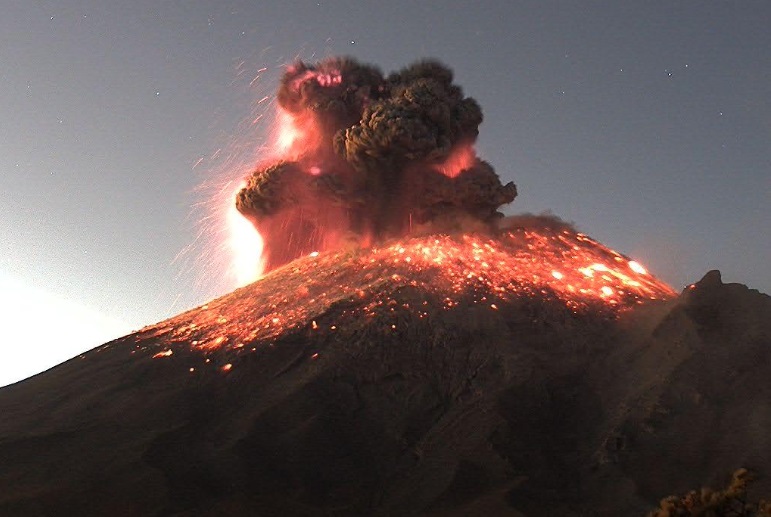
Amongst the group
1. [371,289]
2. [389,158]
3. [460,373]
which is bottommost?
[460,373]

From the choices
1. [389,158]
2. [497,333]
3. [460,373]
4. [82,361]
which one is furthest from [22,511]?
[389,158]

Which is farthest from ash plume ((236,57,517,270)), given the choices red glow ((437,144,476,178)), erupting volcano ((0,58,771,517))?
erupting volcano ((0,58,771,517))

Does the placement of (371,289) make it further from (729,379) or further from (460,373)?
(729,379)

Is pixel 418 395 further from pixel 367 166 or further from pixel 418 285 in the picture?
pixel 367 166

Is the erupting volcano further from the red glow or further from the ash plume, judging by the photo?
the red glow

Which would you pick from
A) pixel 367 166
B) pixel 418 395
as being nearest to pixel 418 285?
pixel 418 395

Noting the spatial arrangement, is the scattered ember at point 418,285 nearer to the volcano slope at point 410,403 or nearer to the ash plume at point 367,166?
the volcano slope at point 410,403

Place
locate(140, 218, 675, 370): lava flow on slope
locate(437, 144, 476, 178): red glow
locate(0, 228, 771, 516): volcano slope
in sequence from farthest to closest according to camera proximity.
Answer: locate(437, 144, 476, 178): red glow → locate(140, 218, 675, 370): lava flow on slope → locate(0, 228, 771, 516): volcano slope
